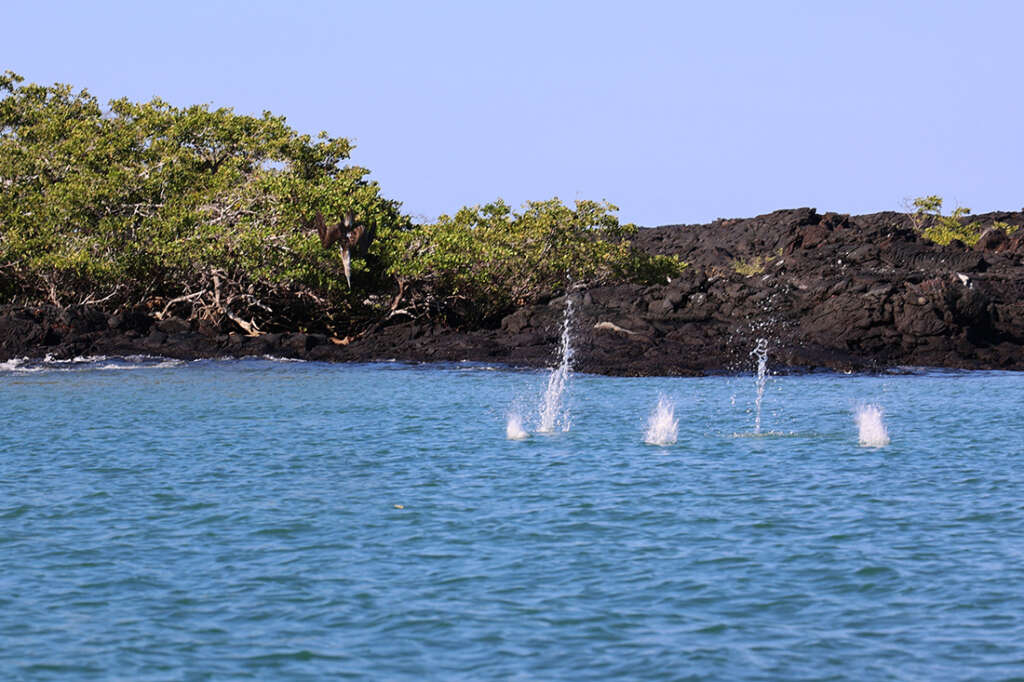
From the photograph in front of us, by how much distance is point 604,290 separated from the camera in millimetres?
50281

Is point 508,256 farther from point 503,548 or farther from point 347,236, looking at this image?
point 503,548

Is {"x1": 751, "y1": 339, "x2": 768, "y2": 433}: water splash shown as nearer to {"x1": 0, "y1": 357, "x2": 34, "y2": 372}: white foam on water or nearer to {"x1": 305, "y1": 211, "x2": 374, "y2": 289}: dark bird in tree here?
{"x1": 305, "y1": 211, "x2": 374, "y2": 289}: dark bird in tree

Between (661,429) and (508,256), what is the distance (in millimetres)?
25543

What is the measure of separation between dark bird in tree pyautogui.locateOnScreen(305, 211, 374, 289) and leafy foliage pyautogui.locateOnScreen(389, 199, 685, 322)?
51.8 inches

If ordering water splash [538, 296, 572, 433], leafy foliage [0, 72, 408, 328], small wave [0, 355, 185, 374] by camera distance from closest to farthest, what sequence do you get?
1. water splash [538, 296, 572, 433]
2. small wave [0, 355, 185, 374]
3. leafy foliage [0, 72, 408, 328]

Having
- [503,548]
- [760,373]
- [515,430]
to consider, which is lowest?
[503,548]

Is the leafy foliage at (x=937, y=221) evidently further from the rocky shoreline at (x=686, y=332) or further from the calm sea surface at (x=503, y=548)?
the calm sea surface at (x=503, y=548)

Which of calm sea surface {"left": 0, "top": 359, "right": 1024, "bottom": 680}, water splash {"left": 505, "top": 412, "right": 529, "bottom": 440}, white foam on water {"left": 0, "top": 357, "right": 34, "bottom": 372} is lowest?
calm sea surface {"left": 0, "top": 359, "right": 1024, "bottom": 680}

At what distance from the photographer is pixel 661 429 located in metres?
24.4

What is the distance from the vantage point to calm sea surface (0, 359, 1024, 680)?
999 cm

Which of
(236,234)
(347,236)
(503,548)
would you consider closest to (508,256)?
(347,236)

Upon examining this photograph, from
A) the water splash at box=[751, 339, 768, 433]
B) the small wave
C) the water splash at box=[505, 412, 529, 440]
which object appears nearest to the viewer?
the water splash at box=[505, 412, 529, 440]

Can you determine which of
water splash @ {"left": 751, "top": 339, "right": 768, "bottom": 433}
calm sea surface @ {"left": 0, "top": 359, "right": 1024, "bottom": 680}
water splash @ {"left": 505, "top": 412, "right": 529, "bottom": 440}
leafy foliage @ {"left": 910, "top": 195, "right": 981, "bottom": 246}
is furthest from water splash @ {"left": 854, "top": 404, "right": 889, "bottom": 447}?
leafy foliage @ {"left": 910, "top": 195, "right": 981, "bottom": 246}

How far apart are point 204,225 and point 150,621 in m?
35.6
